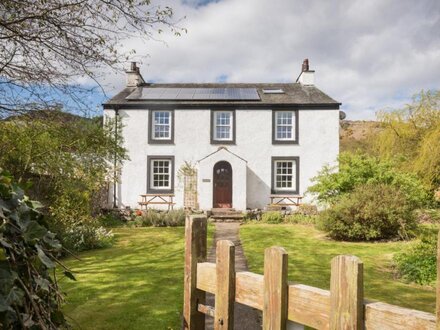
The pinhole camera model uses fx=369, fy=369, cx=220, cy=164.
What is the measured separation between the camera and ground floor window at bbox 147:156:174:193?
21.6 metres

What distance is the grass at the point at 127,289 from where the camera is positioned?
5203 mm

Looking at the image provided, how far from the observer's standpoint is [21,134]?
6465 millimetres

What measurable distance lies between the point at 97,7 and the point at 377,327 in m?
5.12

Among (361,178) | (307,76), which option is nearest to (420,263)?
(361,178)

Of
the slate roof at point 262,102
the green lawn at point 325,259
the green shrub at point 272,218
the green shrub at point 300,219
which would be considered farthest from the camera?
the slate roof at point 262,102

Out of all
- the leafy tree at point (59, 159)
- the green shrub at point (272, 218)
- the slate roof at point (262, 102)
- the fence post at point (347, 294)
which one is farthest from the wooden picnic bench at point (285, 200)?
the fence post at point (347, 294)

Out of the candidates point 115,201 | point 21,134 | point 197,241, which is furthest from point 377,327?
point 115,201

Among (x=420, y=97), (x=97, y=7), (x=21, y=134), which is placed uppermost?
(x=420, y=97)

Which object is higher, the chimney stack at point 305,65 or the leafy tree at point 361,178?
the chimney stack at point 305,65

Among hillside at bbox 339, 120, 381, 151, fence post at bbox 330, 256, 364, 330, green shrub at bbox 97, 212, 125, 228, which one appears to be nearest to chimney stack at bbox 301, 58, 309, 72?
green shrub at bbox 97, 212, 125, 228

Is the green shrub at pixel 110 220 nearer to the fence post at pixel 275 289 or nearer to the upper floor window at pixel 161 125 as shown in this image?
the upper floor window at pixel 161 125

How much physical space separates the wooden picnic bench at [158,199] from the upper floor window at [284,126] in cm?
698

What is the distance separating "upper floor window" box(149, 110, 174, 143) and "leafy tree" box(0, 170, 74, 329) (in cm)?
2006

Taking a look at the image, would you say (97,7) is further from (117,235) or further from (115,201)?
(115,201)
